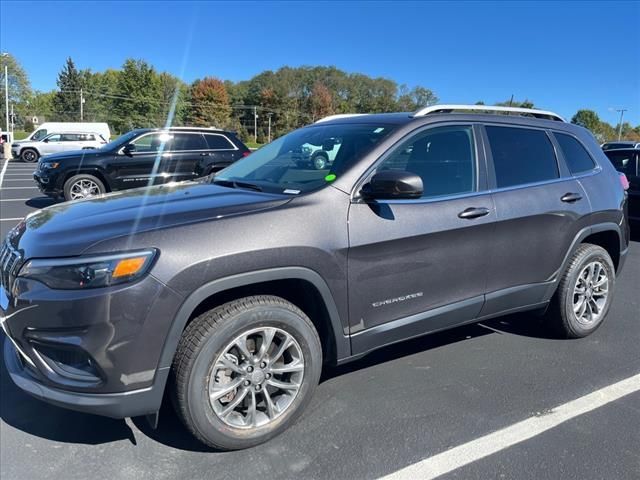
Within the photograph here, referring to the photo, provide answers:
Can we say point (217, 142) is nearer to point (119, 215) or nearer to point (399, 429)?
point (119, 215)

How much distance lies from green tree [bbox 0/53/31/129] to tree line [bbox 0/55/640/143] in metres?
0.14

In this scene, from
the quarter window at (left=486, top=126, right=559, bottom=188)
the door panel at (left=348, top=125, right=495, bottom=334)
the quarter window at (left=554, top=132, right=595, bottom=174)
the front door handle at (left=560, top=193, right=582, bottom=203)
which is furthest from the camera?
the quarter window at (left=554, top=132, right=595, bottom=174)

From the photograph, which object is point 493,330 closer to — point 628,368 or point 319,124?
point 628,368

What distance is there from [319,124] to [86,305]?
2416 mm

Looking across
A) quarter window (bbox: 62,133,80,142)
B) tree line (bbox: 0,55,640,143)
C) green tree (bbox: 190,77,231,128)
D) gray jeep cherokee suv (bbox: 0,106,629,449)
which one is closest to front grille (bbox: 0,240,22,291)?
gray jeep cherokee suv (bbox: 0,106,629,449)

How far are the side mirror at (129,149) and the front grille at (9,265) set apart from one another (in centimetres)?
827

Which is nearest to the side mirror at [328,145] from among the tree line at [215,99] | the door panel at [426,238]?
the door panel at [426,238]

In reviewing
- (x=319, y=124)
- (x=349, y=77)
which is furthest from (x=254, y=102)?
(x=319, y=124)

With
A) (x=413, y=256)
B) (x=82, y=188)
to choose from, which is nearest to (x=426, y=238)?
(x=413, y=256)

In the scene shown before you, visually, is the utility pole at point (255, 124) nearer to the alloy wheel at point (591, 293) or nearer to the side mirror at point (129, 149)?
the side mirror at point (129, 149)

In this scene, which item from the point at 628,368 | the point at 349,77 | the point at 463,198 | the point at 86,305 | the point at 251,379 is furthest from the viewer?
the point at 349,77

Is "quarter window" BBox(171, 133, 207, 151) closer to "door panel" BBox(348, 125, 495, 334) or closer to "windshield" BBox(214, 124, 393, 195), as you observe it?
"windshield" BBox(214, 124, 393, 195)

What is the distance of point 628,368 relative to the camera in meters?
3.70

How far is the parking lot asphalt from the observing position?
2.53 m
